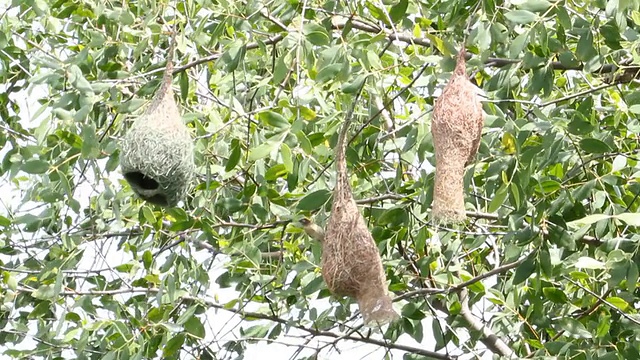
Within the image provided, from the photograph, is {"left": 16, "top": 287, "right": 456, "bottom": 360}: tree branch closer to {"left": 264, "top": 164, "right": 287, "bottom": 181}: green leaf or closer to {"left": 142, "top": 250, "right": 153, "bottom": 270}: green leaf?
{"left": 142, "top": 250, "right": 153, "bottom": 270}: green leaf

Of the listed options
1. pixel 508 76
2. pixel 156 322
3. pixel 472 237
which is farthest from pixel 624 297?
pixel 156 322

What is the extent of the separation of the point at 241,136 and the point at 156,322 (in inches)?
26.0

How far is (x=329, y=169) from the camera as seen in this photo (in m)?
3.35

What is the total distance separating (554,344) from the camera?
3219 mm

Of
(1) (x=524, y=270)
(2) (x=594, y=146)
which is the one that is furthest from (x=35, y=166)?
(2) (x=594, y=146)

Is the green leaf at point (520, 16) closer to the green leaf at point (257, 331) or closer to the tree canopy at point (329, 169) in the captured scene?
the tree canopy at point (329, 169)

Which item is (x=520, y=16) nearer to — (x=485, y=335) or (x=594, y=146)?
(x=594, y=146)

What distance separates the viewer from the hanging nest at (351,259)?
2.46 m

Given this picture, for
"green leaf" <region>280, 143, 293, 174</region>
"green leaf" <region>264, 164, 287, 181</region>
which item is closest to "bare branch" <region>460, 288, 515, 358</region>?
"green leaf" <region>264, 164, 287, 181</region>

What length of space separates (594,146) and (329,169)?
83 cm

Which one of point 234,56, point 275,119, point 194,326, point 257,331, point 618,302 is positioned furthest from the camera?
point 257,331

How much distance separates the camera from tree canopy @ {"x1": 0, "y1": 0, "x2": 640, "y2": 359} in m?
2.83

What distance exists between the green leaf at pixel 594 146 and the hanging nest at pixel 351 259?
2.10 feet

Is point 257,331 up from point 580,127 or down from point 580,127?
down
